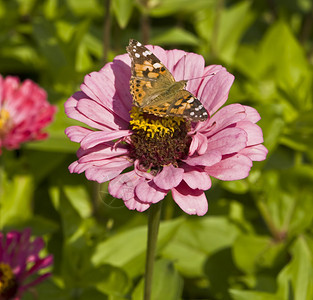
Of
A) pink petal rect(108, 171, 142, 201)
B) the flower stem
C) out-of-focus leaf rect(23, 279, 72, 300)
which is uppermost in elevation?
pink petal rect(108, 171, 142, 201)

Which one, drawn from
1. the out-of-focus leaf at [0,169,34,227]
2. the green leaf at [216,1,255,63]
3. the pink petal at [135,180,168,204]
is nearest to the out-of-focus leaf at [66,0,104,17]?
the green leaf at [216,1,255,63]

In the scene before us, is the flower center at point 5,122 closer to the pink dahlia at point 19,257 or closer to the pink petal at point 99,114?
the pink dahlia at point 19,257

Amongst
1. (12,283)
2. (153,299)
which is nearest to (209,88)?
(153,299)

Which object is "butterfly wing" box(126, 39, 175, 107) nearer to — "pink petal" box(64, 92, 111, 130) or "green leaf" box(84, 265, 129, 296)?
"pink petal" box(64, 92, 111, 130)

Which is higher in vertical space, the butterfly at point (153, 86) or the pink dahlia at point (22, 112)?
the butterfly at point (153, 86)

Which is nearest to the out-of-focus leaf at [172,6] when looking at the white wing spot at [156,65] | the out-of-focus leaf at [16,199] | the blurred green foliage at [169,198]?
the blurred green foliage at [169,198]

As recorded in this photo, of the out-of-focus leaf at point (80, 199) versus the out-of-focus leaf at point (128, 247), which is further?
the out-of-focus leaf at point (80, 199)
